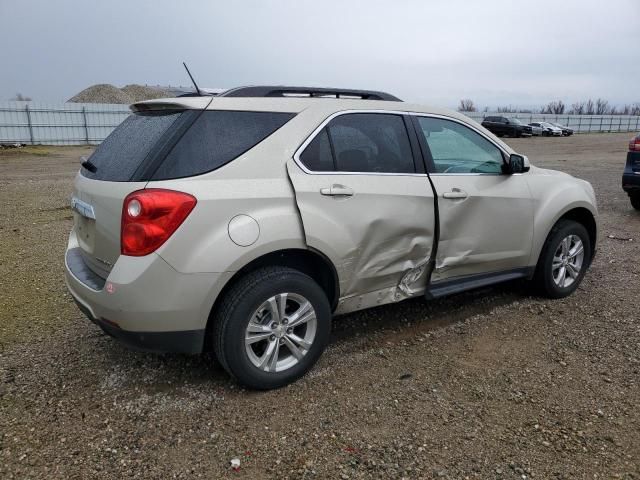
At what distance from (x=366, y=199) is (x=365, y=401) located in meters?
1.22

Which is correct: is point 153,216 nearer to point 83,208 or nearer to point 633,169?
point 83,208

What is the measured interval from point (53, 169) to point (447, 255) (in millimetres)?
15958

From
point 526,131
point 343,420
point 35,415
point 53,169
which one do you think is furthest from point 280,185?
point 526,131

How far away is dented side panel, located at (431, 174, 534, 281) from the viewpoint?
12.3 feet

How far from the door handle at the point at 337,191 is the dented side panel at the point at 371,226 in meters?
0.02

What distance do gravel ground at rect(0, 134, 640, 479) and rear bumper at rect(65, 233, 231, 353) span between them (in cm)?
46

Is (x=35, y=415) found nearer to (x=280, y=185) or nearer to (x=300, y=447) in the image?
(x=300, y=447)

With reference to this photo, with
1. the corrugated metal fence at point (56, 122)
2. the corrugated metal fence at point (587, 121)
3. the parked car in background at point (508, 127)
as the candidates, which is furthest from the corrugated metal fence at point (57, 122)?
the corrugated metal fence at point (587, 121)

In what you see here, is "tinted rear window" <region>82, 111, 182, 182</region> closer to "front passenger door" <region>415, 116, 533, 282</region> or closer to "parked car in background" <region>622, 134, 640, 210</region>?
"front passenger door" <region>415, 116, 533, 282</region>

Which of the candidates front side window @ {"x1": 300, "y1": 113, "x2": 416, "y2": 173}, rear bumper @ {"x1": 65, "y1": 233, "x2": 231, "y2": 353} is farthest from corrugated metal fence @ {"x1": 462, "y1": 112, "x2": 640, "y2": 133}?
rear bumper @ {"x1": 65, "y1": 233, "x2": 231, "y2": 353}

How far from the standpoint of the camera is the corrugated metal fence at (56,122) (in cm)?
2672

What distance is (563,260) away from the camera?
15.3 ft

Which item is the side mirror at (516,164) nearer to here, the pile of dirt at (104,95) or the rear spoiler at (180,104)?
the rear spoiler at (180,104)

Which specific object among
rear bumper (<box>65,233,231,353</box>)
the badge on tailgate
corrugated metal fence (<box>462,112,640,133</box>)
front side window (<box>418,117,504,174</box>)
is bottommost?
corrugated metal fence (<box>462,112,640,133</box>)
